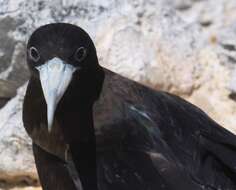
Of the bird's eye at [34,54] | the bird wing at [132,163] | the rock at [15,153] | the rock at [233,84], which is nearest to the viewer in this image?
the bird's eye at [34,54]

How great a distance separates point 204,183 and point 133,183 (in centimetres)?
28

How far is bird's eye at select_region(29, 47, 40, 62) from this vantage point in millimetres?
3535

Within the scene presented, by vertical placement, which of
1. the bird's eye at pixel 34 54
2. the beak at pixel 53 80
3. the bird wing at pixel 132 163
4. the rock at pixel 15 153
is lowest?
the rock at pixel 15 153

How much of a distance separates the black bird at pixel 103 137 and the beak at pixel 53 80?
2cm

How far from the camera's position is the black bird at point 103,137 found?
11.8 feet

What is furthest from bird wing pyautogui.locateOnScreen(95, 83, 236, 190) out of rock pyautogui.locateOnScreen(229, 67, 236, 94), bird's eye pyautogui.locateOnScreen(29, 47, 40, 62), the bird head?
rock pyautogui.locateOnScreen(229, 67, 236, 94)

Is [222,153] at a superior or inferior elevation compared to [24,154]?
superior

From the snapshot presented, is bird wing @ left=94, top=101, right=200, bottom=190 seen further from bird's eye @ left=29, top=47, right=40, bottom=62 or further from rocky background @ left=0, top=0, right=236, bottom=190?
rocky background @ left=0, top=0, right=236, bottom=190

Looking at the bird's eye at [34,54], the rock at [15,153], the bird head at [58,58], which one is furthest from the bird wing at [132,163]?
the rock at [15,153]

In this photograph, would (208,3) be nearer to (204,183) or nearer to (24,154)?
(24,154)

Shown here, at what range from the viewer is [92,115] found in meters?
3.73

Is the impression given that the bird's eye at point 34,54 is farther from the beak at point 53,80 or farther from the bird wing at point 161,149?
the bird wing at point 161,149

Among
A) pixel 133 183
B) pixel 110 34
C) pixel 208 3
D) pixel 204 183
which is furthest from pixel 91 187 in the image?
pixel 208 3

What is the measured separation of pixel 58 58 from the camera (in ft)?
11.5
